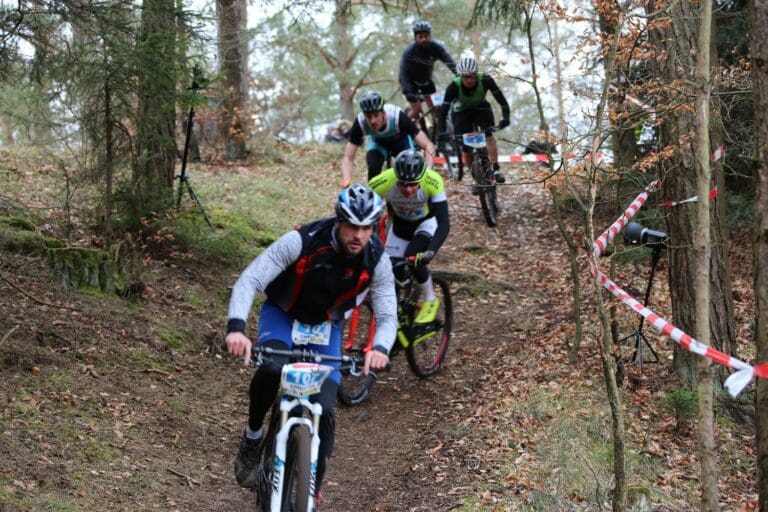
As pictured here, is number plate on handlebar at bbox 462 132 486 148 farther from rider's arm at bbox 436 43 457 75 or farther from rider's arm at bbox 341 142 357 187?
rider's arm at bbox 341 142 357 187

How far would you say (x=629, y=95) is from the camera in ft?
25.4

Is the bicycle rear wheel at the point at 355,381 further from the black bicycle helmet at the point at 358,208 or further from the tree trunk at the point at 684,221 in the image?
the black bicycle helmet at the point at 358,208

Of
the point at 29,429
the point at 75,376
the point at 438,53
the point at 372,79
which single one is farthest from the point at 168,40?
the point at 372,79

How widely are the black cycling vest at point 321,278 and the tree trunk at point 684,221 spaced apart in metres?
3.61

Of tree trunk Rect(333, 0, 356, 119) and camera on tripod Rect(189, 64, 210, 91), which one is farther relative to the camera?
tree trunk Rect(333, 0, 356, 119)

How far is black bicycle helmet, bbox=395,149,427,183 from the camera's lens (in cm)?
760

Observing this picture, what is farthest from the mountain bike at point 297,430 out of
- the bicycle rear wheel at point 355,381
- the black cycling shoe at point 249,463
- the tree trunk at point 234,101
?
the tree trunk at point 234,101

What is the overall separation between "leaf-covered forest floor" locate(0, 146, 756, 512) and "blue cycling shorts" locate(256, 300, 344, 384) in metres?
1.40

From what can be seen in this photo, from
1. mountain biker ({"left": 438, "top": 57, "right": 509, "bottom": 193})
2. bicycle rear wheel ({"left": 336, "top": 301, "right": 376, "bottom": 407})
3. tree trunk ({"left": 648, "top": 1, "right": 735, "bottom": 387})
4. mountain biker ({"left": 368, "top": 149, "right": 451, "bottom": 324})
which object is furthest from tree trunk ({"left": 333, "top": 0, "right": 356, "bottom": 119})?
tree trunk ({"left": 648, "top": 1, "right": 735, "bottom": 387})

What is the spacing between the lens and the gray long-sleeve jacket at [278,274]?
464 centimetres

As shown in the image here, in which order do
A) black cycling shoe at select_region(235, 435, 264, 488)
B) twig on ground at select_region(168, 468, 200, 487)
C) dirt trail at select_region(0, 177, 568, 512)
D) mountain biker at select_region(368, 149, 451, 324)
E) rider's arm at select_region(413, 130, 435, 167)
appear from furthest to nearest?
rider's arm at select_region(413, 130, 435, 167), mountain biker at select_region(368, 149, 451, 324), twig on ground at select_region(168, 468, 200, 487), dirt trail at select_region(0, 177, 568, 512), black cycling shoe at select_region(235, 435, 264, 488)

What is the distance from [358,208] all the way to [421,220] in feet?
12.1

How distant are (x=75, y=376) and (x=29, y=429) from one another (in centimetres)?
104

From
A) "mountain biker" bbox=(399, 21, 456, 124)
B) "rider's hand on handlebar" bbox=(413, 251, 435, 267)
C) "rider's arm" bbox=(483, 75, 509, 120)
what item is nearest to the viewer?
"rider's hand on handlebar" bbox=(413, 251, 435, 267)
